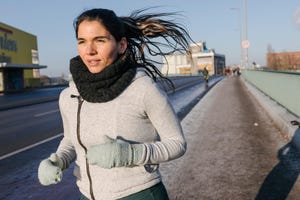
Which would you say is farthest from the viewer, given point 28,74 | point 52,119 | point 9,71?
point 28,74

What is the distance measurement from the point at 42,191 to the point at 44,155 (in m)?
2.29

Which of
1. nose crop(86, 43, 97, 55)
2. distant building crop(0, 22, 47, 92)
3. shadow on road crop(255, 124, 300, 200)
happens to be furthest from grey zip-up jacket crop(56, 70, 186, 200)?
distant building crop(0, 22, 47, 92)

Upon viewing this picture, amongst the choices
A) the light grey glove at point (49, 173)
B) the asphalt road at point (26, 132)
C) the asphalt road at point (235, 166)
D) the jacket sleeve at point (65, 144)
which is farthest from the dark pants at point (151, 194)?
the asphalt road at point (26, 132)

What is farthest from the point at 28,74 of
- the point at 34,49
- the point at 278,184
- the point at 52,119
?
the point at 278,184

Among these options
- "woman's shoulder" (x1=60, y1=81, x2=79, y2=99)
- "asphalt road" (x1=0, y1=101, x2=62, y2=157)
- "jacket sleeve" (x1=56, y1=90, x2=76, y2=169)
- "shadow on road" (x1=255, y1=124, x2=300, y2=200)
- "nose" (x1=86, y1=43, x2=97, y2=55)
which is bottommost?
"shadow on road" (x1=255, y1=124, x2=300, y2=200)

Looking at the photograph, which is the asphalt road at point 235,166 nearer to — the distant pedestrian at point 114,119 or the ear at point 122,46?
the distant pedestrian at point 114,119

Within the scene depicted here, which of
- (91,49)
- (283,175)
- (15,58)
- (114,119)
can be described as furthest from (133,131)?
(15,58)

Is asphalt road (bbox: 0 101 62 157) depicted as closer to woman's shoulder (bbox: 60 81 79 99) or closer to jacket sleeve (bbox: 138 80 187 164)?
woman's shoulder (bbox: 60 81 79 99)

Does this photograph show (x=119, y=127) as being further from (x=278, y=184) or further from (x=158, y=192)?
(x=278, y=184)

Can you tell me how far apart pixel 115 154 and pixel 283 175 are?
4.55m

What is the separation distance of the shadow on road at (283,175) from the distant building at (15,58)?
33829 millimetres

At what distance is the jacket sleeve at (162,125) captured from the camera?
1.73 meters

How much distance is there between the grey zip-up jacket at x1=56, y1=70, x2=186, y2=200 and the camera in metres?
1.75

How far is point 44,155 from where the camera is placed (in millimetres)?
7270
